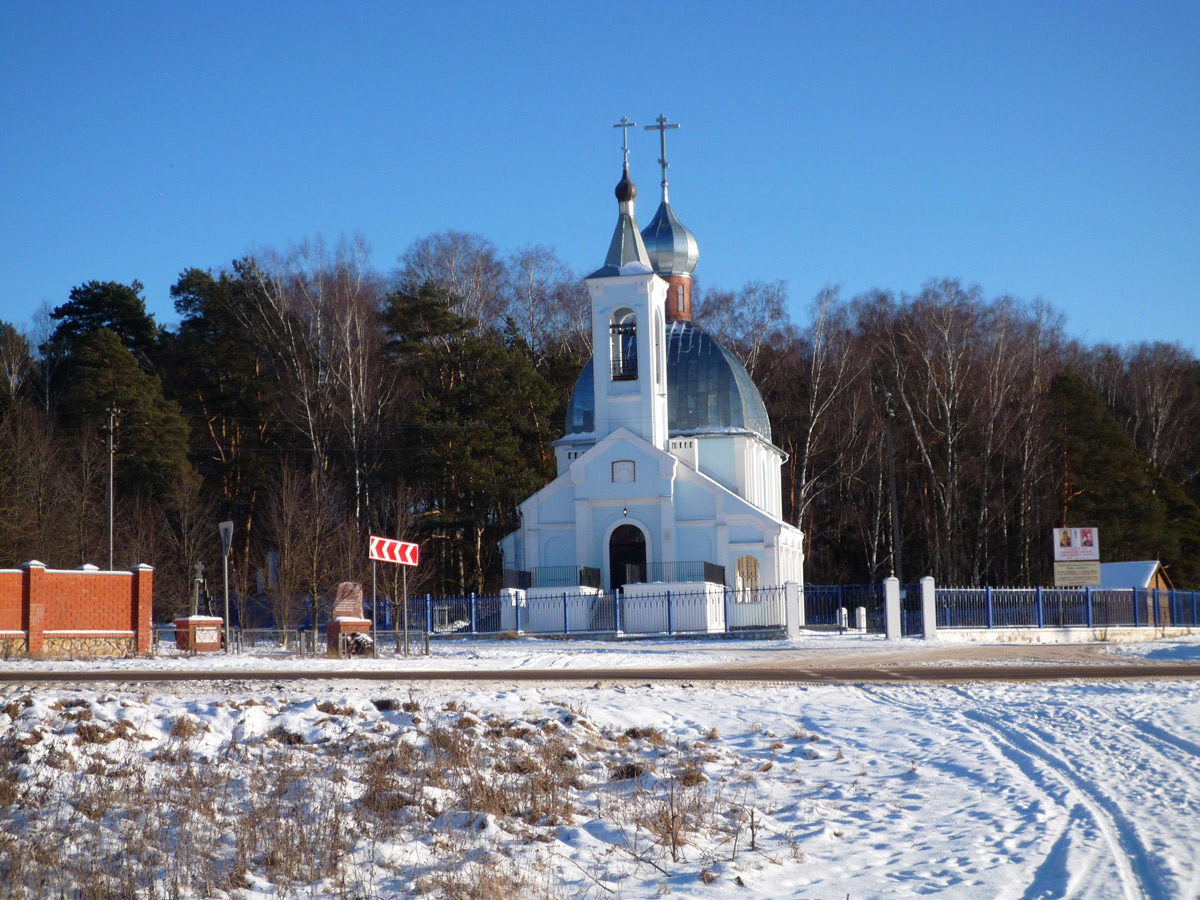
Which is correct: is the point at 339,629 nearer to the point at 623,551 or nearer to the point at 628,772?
the point at 628,772

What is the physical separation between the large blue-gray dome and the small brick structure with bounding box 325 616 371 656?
739 inches

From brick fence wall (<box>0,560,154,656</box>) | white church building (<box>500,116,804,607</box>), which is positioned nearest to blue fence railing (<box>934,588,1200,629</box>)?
white church building (<box>500,116,804,607</box>)

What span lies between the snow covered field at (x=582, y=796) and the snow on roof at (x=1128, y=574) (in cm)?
3069

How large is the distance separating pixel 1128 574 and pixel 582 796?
3825 centimetres

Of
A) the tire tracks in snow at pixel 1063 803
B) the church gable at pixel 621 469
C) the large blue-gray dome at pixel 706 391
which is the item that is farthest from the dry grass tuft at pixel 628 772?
the large blue-gray dome at pixel 706 391

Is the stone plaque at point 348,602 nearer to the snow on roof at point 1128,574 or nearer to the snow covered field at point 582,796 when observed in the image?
the snow covered field at point 582,796

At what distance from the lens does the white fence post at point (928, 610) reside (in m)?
31.6

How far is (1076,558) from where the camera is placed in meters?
37.6

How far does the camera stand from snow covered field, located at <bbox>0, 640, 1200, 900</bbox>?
8.48m

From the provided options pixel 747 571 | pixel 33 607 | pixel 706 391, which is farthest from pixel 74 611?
pixel 706 391

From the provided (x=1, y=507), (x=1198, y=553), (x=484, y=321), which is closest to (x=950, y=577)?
(x=1198, y=553)

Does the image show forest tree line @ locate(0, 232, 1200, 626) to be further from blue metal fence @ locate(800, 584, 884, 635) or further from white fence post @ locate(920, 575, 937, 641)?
white fence post @ locate(920, 575, 937, 641)

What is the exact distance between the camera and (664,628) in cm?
3469

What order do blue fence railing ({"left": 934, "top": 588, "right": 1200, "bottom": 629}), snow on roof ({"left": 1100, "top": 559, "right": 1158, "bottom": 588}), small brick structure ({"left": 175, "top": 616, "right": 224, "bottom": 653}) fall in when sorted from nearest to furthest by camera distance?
small brick structure ({"left": 175, "top": 616, "right": 224, "bottom": 653}) < blue fence railing ({"left": 934, "top": 588, "right": 1200, "bottom": 629}) < snow on roof ({"left": 1100, "top": 559, "right": 1158, "bottom": 588})
